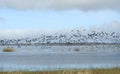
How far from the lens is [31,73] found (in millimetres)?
31438

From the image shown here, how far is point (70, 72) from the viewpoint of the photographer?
97.7 feet

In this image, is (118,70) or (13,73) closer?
(13,73)

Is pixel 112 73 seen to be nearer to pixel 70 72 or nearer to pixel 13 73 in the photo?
pixel 70 72

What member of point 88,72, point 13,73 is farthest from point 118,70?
point 13,73

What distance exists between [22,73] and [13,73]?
168cm

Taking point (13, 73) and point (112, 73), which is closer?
point (13, 73)

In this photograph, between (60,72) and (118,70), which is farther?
(118,70)

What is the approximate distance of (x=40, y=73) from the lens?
102 feet

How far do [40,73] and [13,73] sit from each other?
8.73 feet

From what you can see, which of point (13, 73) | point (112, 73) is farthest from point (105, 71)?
point (13, 73)

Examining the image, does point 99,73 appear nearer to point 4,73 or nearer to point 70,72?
point 70,72

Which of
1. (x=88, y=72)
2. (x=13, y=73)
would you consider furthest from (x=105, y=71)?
(x=13, y=73)

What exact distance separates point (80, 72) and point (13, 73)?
5.01 metres

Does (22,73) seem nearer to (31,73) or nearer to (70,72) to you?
(31,73)
